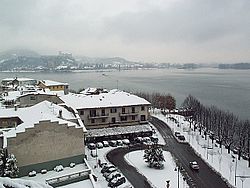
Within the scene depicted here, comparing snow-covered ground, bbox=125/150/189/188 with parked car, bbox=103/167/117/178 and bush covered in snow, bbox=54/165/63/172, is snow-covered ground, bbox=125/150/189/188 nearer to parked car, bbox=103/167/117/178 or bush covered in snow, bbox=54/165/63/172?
parked car, bbox=103/167/117/178

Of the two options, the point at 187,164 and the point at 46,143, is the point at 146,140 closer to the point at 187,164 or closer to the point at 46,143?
the point at 187,164

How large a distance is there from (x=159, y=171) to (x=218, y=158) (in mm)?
5700

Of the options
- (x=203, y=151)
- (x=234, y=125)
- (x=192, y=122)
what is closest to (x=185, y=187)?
(x=203, y=151)

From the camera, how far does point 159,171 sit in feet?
64.8

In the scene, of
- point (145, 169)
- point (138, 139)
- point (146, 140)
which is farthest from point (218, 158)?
point (138, 139)

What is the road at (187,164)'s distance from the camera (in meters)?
18.2

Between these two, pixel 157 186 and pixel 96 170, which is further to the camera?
pixel 96 170

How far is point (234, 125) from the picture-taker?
2855 cm

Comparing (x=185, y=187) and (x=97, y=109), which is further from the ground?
(x=97, y=109)

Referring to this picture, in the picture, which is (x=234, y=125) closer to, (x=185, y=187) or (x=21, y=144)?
(x=185, y=187)

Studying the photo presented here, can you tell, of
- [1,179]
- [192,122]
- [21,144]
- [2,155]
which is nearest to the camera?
[1,179]

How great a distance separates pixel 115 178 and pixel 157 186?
247cm

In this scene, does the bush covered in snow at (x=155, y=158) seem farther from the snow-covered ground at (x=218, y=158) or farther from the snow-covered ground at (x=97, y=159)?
the snow-covered ground at (x=218, y=158)

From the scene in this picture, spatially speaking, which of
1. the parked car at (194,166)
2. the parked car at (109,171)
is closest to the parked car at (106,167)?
the parked car at (109,171)
